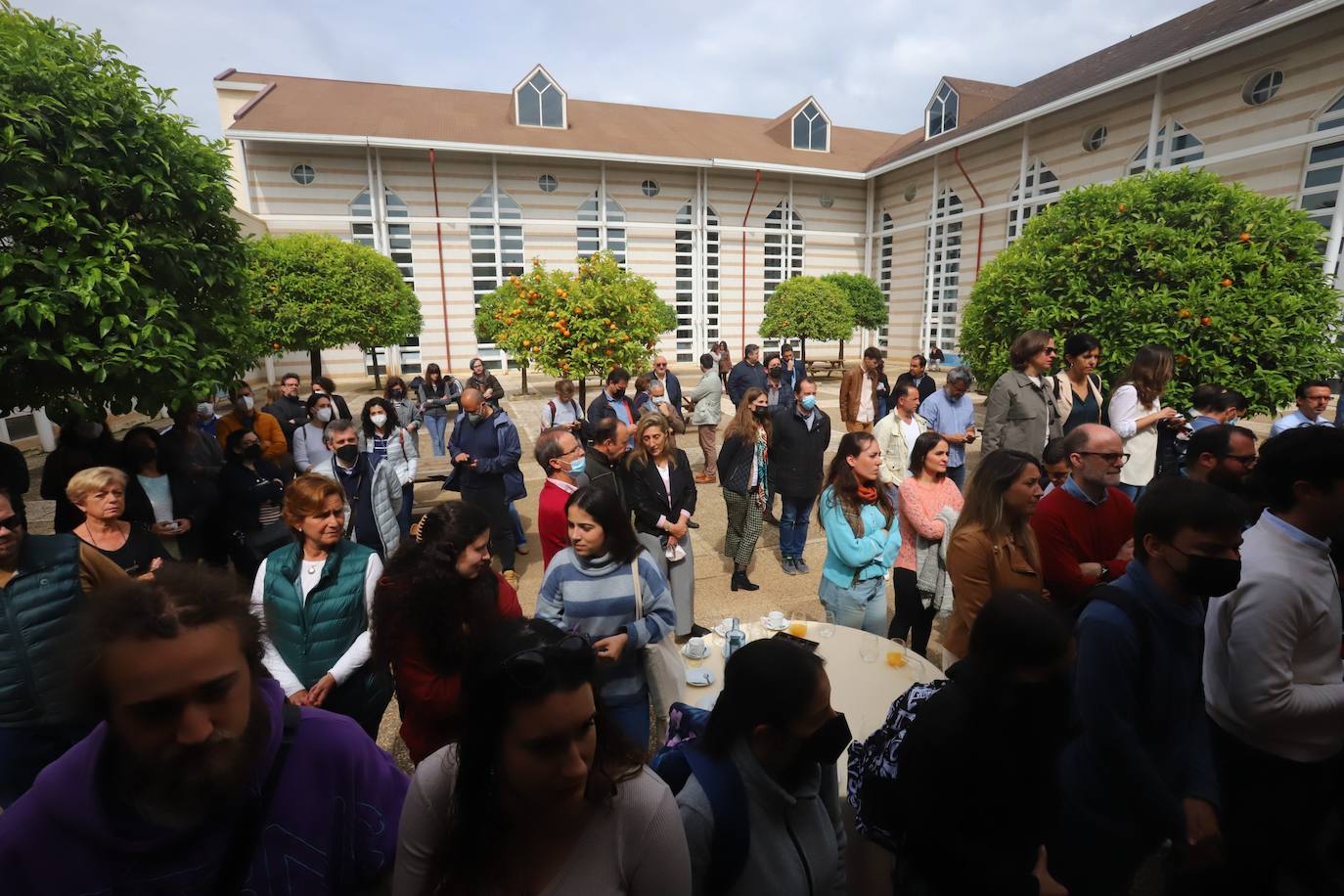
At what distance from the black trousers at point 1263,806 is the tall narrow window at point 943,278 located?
2681cm

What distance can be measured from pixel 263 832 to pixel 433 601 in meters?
1.14

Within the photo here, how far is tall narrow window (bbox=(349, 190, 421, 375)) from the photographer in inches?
951

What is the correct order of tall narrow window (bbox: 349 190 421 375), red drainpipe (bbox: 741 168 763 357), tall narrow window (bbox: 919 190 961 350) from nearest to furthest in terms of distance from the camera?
tall narrow window (bbox: 349 190 421 375)
tall narrow window (bbox: 919 190 961 350)
red drainpipe (bbox: 741 168 763 357)

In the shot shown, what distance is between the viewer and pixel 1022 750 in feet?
5.38

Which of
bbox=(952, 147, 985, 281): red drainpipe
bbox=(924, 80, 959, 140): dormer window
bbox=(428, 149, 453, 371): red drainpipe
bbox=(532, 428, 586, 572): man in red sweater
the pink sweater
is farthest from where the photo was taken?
bbox=(924, 80, 959, 140): dormer window

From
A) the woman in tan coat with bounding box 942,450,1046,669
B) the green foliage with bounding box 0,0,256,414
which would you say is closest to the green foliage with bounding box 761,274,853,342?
the green foliage with bounding box 0,0,256,414

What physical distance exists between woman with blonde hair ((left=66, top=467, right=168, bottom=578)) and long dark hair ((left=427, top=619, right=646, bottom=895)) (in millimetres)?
2707

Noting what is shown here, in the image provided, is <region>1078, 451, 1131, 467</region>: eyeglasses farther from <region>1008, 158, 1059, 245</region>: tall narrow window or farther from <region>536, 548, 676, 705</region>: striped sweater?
<region>1008, 158, 1059, 245</region>: tall narrow window

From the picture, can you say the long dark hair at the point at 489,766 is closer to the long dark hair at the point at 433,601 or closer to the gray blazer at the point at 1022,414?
the long dark hair at the point at 433,601

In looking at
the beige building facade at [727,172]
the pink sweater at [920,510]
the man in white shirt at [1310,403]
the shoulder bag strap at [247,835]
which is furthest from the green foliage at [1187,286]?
the beige building facade at [727,172]

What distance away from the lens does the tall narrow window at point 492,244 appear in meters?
25.3

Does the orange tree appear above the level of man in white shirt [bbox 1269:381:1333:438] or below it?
above

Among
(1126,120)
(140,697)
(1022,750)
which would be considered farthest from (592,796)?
(1126,120)

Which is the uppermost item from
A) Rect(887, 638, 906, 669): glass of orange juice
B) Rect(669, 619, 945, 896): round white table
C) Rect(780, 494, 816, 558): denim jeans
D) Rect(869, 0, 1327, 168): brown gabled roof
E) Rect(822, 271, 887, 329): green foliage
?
Rect(869, 0, 1327, 168): brown gabled roof
